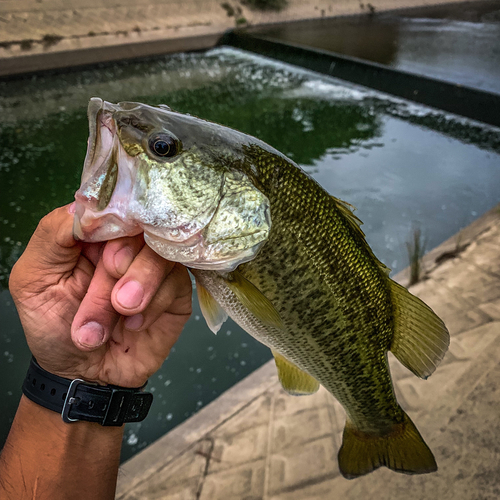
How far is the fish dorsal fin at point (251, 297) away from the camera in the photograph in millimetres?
1270

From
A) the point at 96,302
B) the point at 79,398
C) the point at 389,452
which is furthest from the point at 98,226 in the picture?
the point at 389,452

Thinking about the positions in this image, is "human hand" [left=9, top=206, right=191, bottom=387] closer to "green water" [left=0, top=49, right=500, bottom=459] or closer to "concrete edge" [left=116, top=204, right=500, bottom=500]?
"concrete edge" [left=116, top=204, right=500, bottom=500]

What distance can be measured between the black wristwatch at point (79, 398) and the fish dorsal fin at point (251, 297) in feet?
1.91

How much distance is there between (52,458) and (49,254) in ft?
2.37

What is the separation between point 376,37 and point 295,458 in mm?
14542

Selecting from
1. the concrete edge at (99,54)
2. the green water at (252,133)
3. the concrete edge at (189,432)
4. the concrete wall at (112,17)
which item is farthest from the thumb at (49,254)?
the concrete wall at (112,17)

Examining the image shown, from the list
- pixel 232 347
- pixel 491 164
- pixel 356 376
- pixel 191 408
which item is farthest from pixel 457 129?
pixel 356 376

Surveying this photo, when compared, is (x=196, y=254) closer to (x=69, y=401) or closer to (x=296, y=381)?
(x=69, y=401)

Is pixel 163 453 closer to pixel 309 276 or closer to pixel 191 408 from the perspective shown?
pixel 191 408

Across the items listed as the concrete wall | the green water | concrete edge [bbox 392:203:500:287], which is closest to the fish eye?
the green water

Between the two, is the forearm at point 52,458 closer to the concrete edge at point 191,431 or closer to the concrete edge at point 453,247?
the concrete edge at point 191,431

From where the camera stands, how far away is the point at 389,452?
65.4 inches

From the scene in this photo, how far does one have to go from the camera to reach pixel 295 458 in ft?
7.79

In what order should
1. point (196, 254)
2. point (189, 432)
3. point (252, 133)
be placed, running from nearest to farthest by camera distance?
point (196, 254) → point (189, 432) → point (252, 133)
